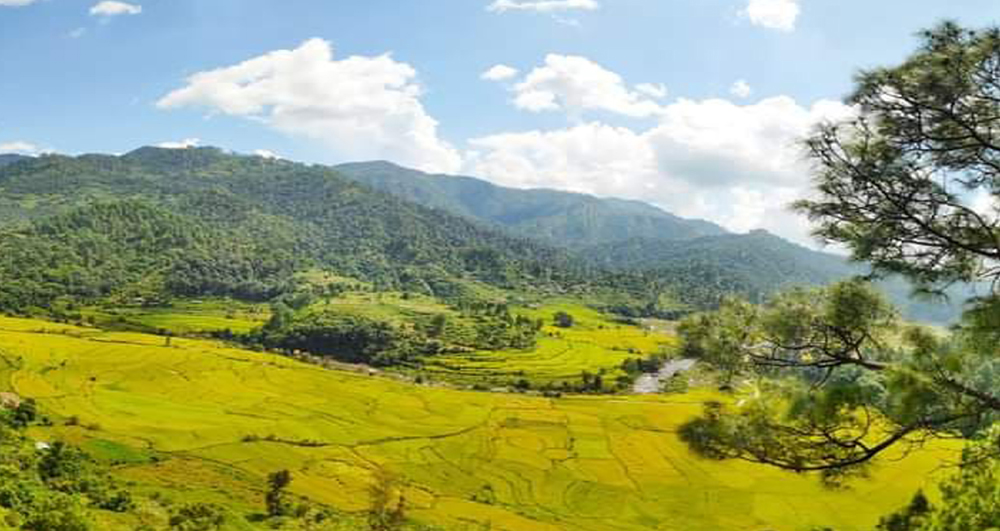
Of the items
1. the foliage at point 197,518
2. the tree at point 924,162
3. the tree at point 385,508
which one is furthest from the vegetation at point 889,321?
the tree at point 385,508

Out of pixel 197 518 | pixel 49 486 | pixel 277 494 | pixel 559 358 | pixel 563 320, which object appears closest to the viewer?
pixel 197 518

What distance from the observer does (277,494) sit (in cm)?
4656

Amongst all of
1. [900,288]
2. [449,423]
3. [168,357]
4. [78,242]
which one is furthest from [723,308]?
[78,242]

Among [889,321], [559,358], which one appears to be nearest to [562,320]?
[559,358]

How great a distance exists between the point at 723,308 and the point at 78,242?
209237mm

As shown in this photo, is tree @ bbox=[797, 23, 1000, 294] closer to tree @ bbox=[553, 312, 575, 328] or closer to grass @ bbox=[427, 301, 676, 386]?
grass @ bbox=[427, 301, 676, 386]

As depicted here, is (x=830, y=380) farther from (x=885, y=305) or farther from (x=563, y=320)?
(x=563, y=320)

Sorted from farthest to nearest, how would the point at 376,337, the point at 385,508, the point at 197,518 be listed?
the point at 376,337 → the point at 385,508 → the point at 197,518

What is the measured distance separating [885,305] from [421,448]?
5655 centimetres

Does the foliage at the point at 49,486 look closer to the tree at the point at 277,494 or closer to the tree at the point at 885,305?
the tree at the point at 277,494

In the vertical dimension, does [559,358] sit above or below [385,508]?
above

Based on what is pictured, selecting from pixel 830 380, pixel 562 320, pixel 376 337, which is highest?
pixel 830 380

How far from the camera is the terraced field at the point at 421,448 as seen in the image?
5147cm

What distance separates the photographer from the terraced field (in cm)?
5147
